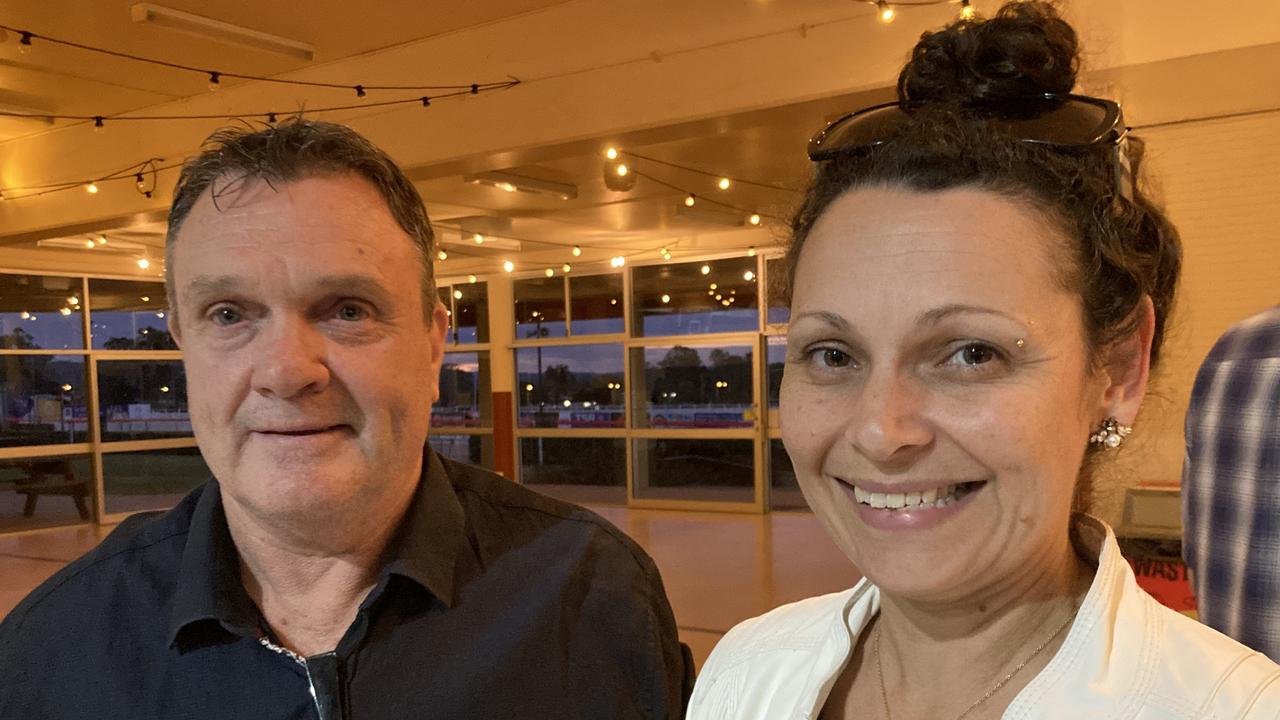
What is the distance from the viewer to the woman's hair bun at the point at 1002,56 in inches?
44.6

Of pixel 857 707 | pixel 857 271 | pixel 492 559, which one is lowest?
pixel 857 707

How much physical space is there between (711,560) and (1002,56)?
7.88 meters

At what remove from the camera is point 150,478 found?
A: 1736cm

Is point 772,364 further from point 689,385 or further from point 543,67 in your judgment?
point 543,67

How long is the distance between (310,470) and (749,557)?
7675 mm

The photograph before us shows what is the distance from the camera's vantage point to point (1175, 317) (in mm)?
1277

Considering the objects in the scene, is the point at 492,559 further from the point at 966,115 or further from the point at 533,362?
the point at 533,362

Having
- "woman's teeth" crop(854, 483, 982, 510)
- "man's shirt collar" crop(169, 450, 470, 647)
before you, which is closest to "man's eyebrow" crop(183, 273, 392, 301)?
"man's shirt collar" crop(169, 450, 470, 647)

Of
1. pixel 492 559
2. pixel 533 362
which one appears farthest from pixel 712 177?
pixel 492 559

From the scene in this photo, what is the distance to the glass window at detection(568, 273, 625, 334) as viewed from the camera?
13.6 m

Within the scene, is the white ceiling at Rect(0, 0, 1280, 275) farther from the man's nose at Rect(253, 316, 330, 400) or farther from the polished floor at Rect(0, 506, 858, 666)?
the polished floor at Rect(0, 506, 858, 666)

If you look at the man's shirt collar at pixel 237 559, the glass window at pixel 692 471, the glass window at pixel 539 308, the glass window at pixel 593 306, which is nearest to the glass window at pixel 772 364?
the glass window at pixel 692 471

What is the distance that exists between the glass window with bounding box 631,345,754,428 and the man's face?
11.2 metres

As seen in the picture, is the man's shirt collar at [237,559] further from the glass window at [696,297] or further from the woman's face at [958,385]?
the glass window at [696,297]
